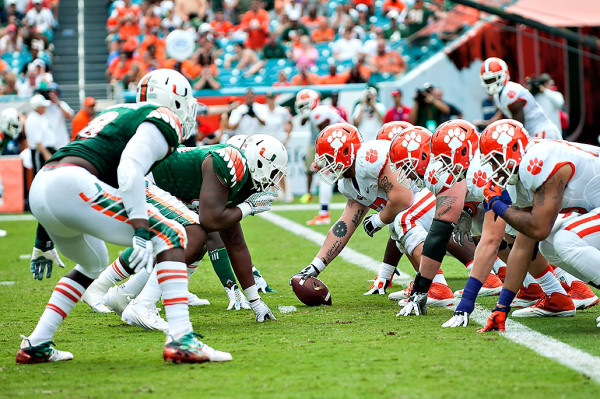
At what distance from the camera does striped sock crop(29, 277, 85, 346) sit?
4559 millimetres

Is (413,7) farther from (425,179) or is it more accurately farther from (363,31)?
(425,179)

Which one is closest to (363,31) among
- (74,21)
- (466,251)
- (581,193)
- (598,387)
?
(74,21)

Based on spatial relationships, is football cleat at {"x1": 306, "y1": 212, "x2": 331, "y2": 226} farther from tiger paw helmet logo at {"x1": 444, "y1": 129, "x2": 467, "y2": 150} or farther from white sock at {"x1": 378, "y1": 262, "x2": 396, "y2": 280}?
tiger paw helmet logo at {"x1": 444, "y1": 129, "x2": 467, "y2": 150}

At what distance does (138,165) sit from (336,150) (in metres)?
2.43

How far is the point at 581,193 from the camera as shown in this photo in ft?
16.4

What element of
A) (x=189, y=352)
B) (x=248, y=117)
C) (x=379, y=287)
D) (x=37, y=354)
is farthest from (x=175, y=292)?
(x=248, y=117)

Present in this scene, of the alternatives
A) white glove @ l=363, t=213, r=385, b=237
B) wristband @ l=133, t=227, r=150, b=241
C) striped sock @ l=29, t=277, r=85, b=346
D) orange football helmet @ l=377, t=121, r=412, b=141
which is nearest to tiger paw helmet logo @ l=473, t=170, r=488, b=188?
white glove @ l=363, t=213, r=385, b=237

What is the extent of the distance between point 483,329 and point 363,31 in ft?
50.3

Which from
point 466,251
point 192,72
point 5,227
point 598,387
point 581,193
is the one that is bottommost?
point 5,227

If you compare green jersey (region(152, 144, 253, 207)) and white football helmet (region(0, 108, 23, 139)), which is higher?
green jersey (region(152, 144, 253, 207))

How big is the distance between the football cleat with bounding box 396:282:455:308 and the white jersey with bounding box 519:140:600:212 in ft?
4.43

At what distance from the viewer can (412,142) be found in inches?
224

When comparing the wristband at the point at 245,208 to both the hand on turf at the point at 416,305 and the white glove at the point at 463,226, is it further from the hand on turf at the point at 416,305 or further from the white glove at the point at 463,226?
the white glove at the point at 463,226

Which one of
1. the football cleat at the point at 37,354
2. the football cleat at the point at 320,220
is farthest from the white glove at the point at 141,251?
the football cleat at the point at 320,220
